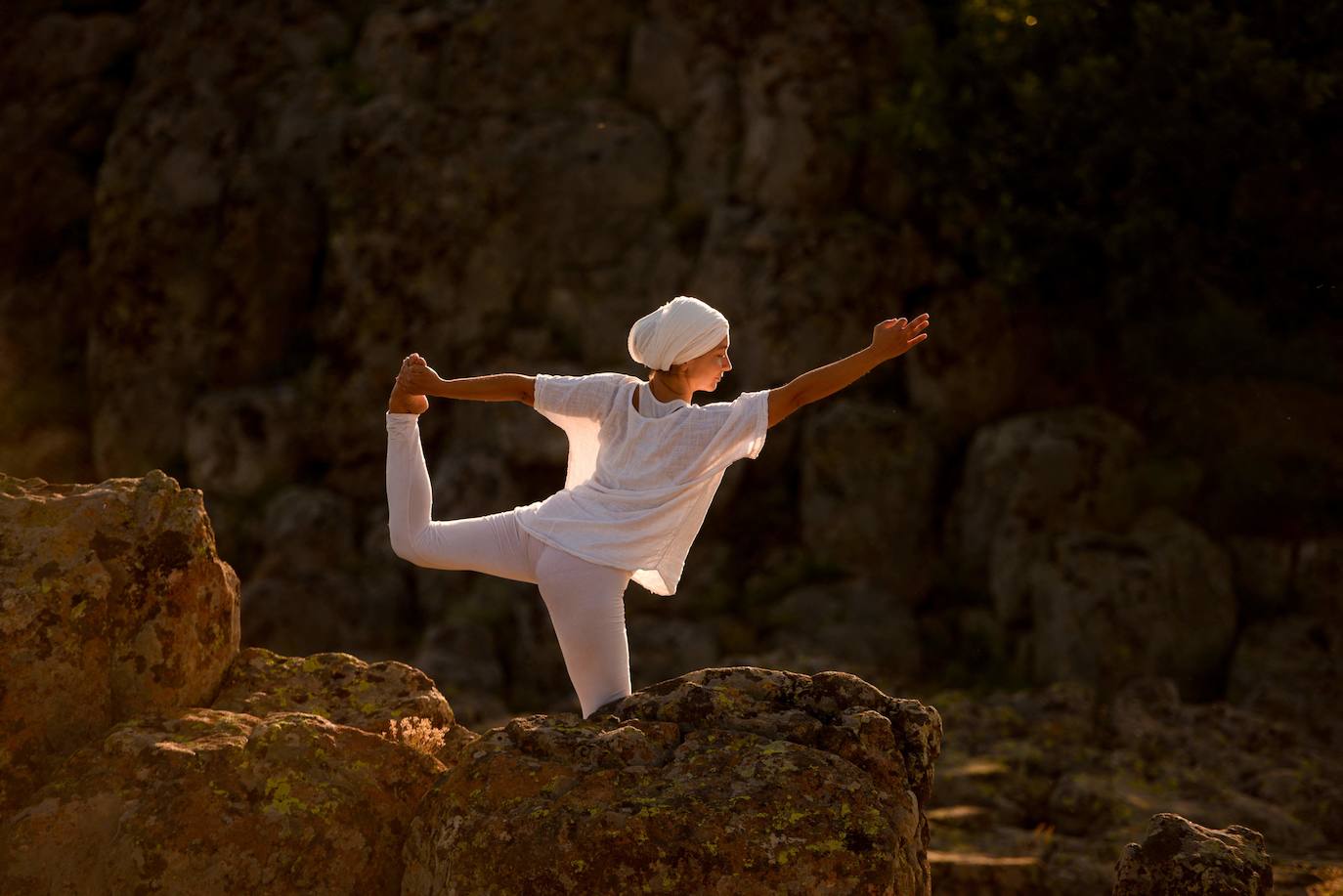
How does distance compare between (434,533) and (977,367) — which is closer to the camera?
(434,533)

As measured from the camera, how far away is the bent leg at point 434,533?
6.07 m

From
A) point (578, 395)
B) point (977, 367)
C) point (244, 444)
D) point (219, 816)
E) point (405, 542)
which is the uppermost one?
point (977, 367)

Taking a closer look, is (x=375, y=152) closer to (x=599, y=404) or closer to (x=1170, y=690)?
(x=1170, y=690)

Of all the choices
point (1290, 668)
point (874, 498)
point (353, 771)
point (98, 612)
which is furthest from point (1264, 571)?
point (98, 612)

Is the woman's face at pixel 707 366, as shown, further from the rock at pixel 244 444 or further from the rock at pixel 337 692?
the rock at pixel 244 444

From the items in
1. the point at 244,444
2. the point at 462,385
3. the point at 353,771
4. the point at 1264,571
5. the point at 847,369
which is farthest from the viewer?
the point at 244,444

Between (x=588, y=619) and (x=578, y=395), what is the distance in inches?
36.2

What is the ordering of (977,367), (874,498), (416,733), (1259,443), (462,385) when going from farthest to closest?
(977,367)
(874,498)
(1259,443)
(462,385)
(416,733)

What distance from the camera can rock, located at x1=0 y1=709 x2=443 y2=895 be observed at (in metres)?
5.12

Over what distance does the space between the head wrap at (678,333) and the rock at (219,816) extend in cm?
184

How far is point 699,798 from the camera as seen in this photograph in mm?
4996

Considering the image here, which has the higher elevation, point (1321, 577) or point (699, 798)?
point (699, 798)

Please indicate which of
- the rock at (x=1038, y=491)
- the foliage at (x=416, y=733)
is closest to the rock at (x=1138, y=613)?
the rock at (x=1038, y=491)

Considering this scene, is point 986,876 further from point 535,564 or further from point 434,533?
point 434,533
